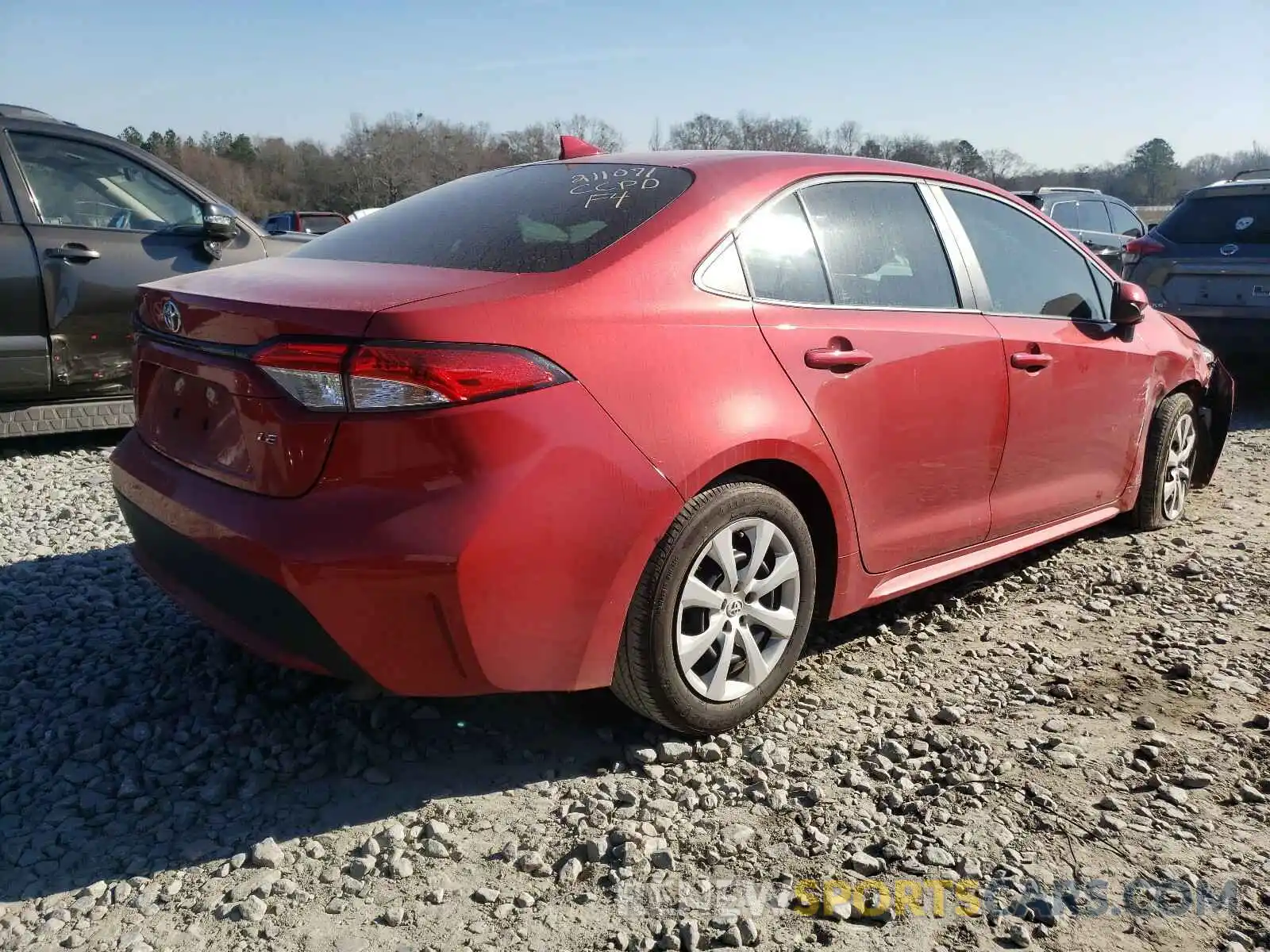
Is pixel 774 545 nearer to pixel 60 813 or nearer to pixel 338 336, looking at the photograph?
pixel 338 336

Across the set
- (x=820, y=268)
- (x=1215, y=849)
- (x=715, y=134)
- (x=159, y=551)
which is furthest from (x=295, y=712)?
(x=715, y=134)

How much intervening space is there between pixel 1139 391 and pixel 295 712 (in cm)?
355

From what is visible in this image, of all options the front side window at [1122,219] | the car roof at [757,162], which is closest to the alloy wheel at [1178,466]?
the car roof at [757,162]

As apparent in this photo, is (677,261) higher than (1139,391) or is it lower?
higher

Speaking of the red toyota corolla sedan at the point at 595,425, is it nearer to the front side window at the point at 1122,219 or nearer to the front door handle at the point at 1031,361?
the front door handle at the point at 1031,361

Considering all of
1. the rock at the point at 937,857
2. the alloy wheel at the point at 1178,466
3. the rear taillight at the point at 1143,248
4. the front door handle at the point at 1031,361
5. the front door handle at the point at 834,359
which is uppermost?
the front door handle at the point at 834,359

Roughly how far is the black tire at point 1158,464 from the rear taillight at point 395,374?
3.46 m

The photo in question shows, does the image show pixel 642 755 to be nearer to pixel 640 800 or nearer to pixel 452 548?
pixel 640 800

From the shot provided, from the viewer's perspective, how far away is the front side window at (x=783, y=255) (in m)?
2.90

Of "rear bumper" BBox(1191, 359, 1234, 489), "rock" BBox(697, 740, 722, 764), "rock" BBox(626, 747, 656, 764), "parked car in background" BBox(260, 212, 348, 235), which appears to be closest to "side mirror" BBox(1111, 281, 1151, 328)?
"rear bumper" BBox(1191, 359, 1234, 489)

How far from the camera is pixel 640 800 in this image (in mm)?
2607

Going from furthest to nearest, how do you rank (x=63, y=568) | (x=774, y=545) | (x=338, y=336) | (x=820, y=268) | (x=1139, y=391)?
(x=1139, y=391)
(x=63, y=568)
(x=820, y=268)
(x=774, y=545)
(x=338, y=336)

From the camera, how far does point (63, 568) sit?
4090 millimetres

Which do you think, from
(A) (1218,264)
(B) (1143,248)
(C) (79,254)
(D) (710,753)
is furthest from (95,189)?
(A) (1218,264)
